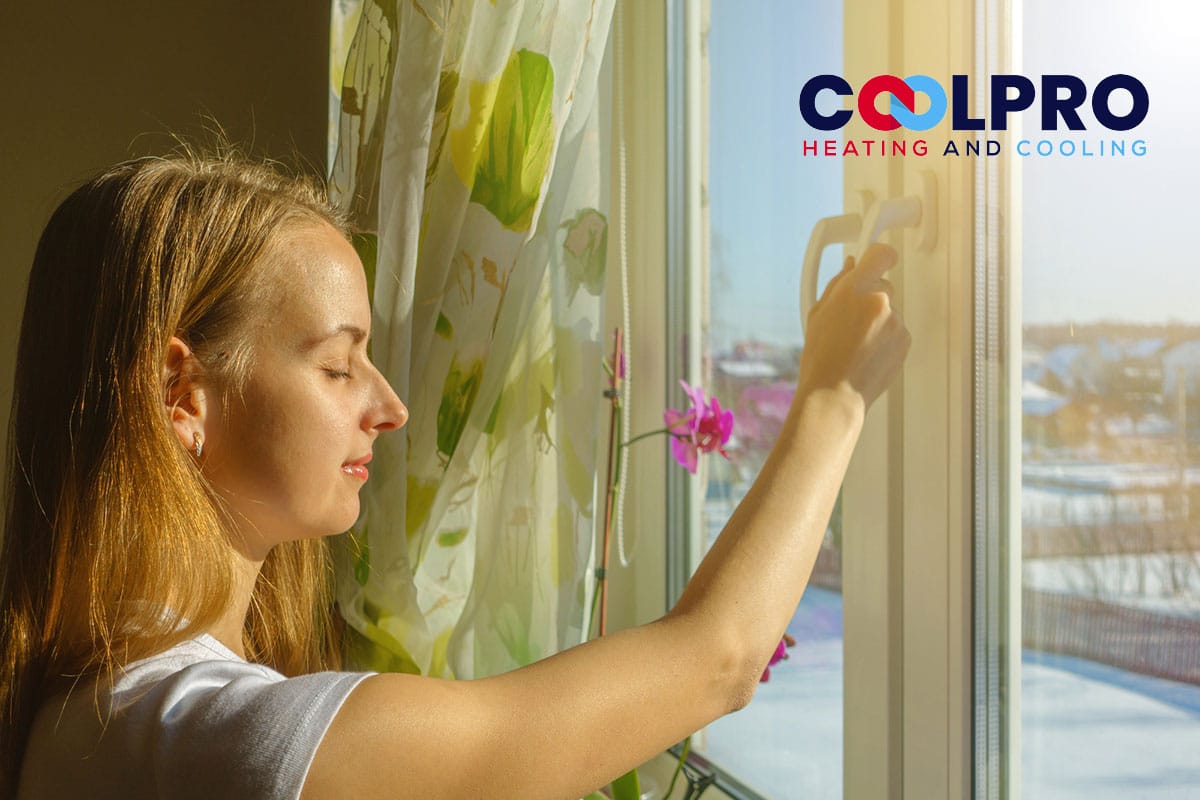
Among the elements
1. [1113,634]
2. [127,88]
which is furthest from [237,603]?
[127,88]

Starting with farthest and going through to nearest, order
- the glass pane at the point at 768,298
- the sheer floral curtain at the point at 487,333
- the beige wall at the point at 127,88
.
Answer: the beige wall at the point at 127,88, the glass pane at the point at 768,298, the sheer floral curtain at the point at 487,333

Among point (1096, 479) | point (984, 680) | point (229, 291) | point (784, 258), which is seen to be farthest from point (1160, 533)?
point (229, 291)

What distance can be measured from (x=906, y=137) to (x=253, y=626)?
2.28ft

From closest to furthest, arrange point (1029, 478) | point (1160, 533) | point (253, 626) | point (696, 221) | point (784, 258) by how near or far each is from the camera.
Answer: point (1160, 533) → point (1029, 478) → point (253, 626) → point (784, 258) → point (696, 221)

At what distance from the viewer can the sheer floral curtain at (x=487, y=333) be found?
907 mm

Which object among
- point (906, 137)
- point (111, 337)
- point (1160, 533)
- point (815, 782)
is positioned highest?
point (906, 137)

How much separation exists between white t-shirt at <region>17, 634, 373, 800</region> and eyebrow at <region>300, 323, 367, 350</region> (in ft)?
0.71

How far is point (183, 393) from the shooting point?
74 cm

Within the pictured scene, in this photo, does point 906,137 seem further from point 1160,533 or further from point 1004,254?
point 1160,533

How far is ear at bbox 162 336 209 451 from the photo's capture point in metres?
0.73

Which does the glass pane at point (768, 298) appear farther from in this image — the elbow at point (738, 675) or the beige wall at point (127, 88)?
the beige wall at point (127, 88)

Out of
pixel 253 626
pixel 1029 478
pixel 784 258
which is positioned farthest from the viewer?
pixel 784 258

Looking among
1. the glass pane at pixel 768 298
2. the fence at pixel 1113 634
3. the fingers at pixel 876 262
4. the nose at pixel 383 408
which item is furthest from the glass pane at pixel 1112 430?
the nose at pixel 383 408

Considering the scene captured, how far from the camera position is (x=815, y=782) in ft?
3.41
